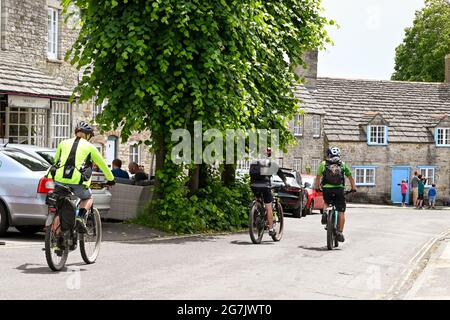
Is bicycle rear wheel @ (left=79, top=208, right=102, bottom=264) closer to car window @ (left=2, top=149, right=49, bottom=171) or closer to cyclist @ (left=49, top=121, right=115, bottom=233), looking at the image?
cyclist @ (left=49, top=121, right=115, bottom=233)

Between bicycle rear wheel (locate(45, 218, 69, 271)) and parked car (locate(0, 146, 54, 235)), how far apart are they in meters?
4.16

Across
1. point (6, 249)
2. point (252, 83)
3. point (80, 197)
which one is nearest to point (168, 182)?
point (252, 83)

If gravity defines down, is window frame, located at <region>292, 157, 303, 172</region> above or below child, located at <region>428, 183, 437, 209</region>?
above

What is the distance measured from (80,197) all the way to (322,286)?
3.52 meters

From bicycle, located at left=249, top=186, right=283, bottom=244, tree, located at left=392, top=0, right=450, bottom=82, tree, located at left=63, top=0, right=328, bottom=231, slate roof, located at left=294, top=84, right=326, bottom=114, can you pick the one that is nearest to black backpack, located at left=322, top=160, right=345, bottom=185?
bicycle, located at left=249, top=186, right=283, bottom=244

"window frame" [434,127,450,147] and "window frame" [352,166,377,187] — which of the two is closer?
"window frame" [352,166,377,187]

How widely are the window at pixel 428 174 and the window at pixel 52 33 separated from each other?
1264 inches

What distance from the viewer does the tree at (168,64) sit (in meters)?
19.0

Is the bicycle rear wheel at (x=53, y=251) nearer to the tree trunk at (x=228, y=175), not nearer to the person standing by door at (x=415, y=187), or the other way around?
the tree trunk at (x=228, y=175)

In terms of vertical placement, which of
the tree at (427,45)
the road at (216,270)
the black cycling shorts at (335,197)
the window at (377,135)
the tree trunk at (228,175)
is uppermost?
the tree at (427,45)

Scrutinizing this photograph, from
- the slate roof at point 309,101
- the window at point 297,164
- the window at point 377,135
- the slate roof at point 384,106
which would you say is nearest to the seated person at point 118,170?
the window at point 297,164

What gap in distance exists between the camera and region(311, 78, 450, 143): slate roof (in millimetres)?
58375
